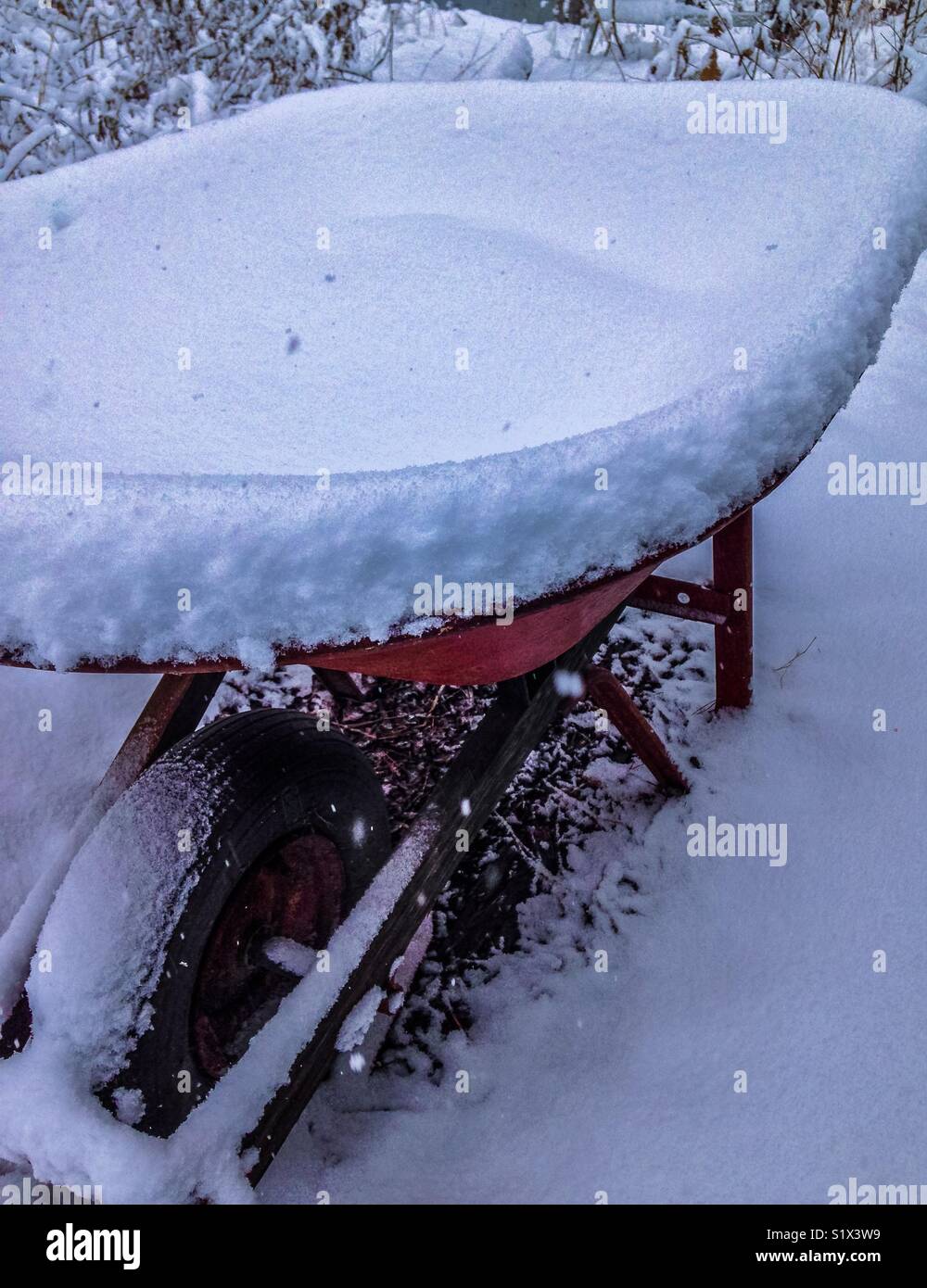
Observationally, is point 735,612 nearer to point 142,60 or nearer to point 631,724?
point 631,724

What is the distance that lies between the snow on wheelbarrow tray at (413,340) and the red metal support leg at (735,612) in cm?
50

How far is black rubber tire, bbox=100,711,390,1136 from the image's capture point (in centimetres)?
108

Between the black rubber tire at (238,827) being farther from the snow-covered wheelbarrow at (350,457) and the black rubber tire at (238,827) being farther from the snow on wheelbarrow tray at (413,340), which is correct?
the snow on wheelbarrow tray at (413,340)

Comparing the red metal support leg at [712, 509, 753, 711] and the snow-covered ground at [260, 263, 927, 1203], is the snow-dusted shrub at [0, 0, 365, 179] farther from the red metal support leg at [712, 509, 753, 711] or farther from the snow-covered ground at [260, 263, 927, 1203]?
the snow-covered ground at [260, 263, 927, 1203]

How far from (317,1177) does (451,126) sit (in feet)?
5.64

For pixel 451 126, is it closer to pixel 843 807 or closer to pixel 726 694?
pixel 726 694

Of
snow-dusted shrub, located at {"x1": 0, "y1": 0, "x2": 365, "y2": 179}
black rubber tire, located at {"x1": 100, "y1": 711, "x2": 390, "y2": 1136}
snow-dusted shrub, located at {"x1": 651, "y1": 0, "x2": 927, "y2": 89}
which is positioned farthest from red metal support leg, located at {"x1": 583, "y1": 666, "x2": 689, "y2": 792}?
A: snow-dusted shrub, located at {"x1": 651, "y1": 0, "x2": 927, "y2": 89}

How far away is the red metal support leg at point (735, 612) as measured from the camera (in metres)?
1.75

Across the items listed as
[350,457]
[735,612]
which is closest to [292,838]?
[350,457]

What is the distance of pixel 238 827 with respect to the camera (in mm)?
1146

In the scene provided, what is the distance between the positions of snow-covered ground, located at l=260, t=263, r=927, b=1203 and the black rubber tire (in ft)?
1.03

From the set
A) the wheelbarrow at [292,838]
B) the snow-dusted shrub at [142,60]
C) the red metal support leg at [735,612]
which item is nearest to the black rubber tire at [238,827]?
the wheelbarrow at [292,838]

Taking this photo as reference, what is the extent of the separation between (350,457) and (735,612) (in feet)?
2.69

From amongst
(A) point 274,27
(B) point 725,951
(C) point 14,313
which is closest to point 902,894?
(B) point 725,951
